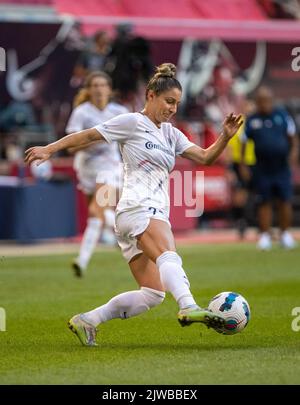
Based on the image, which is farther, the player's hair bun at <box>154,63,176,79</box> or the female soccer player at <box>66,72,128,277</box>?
the female soccer player at <box>66,72,128,277</box>

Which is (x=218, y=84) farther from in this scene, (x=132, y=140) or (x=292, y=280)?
(x=132, y=140)

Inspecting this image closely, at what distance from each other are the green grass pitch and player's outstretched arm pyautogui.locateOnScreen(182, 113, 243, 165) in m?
Answer: 1.43

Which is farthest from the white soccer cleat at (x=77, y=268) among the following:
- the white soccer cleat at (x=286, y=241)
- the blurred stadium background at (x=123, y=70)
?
the white soccer cleat at (x=286, y=241)

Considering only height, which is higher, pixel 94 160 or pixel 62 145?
pixel 94 160

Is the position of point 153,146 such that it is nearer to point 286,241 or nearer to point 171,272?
point 171,272

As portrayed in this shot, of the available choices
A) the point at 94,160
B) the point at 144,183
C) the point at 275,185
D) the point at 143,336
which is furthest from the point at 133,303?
the point at 275,185

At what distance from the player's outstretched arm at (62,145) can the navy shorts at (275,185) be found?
38.5 feet

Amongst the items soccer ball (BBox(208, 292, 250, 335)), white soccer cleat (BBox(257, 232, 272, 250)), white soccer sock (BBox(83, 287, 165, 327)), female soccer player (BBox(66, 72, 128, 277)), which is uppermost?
white soccer cleat (BBox(257, 232, 272, 250))

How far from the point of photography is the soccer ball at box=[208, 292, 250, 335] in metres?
9.17

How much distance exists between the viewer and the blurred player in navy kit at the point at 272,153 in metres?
20.7

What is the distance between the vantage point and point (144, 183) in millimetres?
9602

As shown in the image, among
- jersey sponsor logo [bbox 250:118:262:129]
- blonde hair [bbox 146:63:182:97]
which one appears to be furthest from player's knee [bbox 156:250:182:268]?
jersey sponsor logo [bbox 250:118:262:129]

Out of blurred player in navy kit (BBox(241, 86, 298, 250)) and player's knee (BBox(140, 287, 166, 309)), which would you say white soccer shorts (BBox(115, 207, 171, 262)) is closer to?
player's knee (BBox(140, 287, 166, 309))

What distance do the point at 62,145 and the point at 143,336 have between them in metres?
1.85
